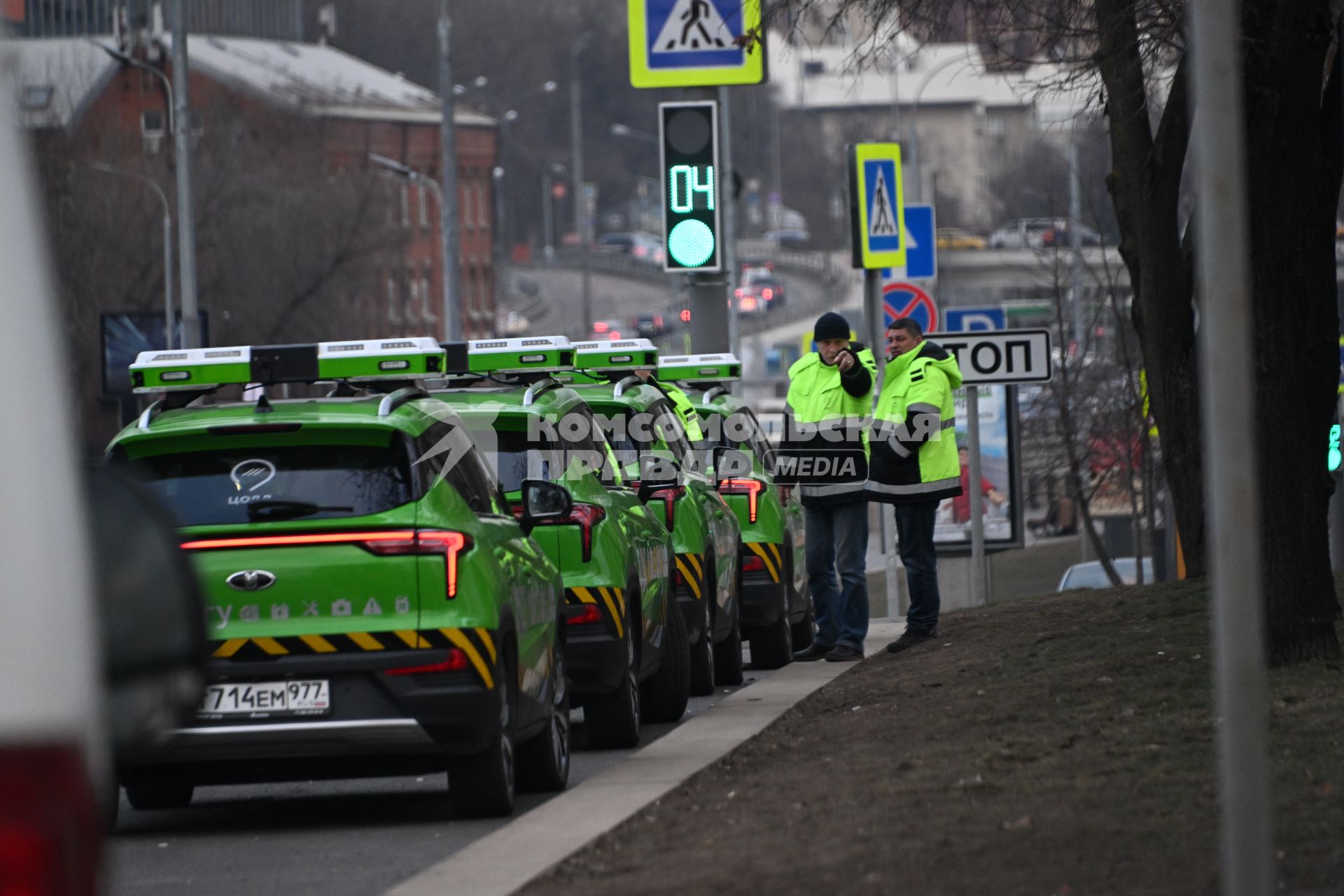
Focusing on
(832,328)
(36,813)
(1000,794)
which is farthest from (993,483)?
(36,813)

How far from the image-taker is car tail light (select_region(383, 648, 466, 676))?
8.84 metres

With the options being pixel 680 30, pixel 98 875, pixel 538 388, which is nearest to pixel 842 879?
pixel 98 875

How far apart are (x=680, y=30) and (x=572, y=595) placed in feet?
23.3

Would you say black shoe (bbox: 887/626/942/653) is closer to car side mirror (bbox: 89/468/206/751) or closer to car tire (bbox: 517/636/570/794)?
car tire (bbox: 517/636/570/794)

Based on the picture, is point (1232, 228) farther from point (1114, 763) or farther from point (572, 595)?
point (572, 595)

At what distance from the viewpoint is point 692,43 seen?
1750 cm

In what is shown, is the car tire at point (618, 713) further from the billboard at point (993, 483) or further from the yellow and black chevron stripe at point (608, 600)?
the billboard at point (993, 483)

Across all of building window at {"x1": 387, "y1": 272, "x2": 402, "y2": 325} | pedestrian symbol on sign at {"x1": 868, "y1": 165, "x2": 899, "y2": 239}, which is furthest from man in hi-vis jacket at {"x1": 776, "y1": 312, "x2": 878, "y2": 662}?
building window at {"x1": 387, "y1": 272, "x2": 402, "y2": 325}

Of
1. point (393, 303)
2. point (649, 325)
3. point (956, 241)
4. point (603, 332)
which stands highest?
point (956, 241)

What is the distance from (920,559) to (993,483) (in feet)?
32.7

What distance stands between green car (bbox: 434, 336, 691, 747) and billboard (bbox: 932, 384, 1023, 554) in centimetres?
1106

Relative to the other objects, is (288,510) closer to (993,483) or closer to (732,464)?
(732,464)

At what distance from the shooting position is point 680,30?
1748 centimetres

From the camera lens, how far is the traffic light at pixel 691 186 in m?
17.0
